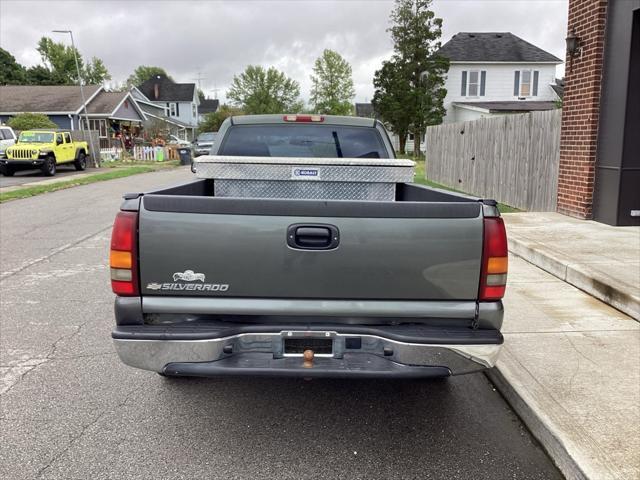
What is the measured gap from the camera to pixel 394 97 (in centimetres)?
3834

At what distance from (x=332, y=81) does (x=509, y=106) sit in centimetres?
3215

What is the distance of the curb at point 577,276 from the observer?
520 cm

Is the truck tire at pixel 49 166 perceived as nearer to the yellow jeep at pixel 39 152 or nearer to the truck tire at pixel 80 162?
the yellow jeep at pixel 39 152

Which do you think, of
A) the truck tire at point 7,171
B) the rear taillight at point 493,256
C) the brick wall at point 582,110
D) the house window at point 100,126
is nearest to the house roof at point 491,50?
the house window at point 100,126

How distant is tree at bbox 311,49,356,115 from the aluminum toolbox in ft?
201

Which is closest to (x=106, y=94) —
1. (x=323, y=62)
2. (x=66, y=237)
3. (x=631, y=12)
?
(x=323, y=62)

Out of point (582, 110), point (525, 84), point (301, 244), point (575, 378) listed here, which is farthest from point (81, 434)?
point (525, 84)

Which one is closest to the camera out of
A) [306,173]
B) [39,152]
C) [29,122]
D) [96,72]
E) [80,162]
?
[306,173]

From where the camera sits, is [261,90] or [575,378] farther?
[261,90]

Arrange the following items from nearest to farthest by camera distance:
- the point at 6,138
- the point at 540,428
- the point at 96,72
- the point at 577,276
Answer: the point at 540,428 → the point at 577,276 → the point at 6,138 → the point at 96,72

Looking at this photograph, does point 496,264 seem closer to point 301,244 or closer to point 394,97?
point 301,244

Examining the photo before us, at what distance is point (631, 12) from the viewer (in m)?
8.13

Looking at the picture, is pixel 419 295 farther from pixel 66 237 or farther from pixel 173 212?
pixel 66 237

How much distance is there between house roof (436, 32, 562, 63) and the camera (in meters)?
38.4
